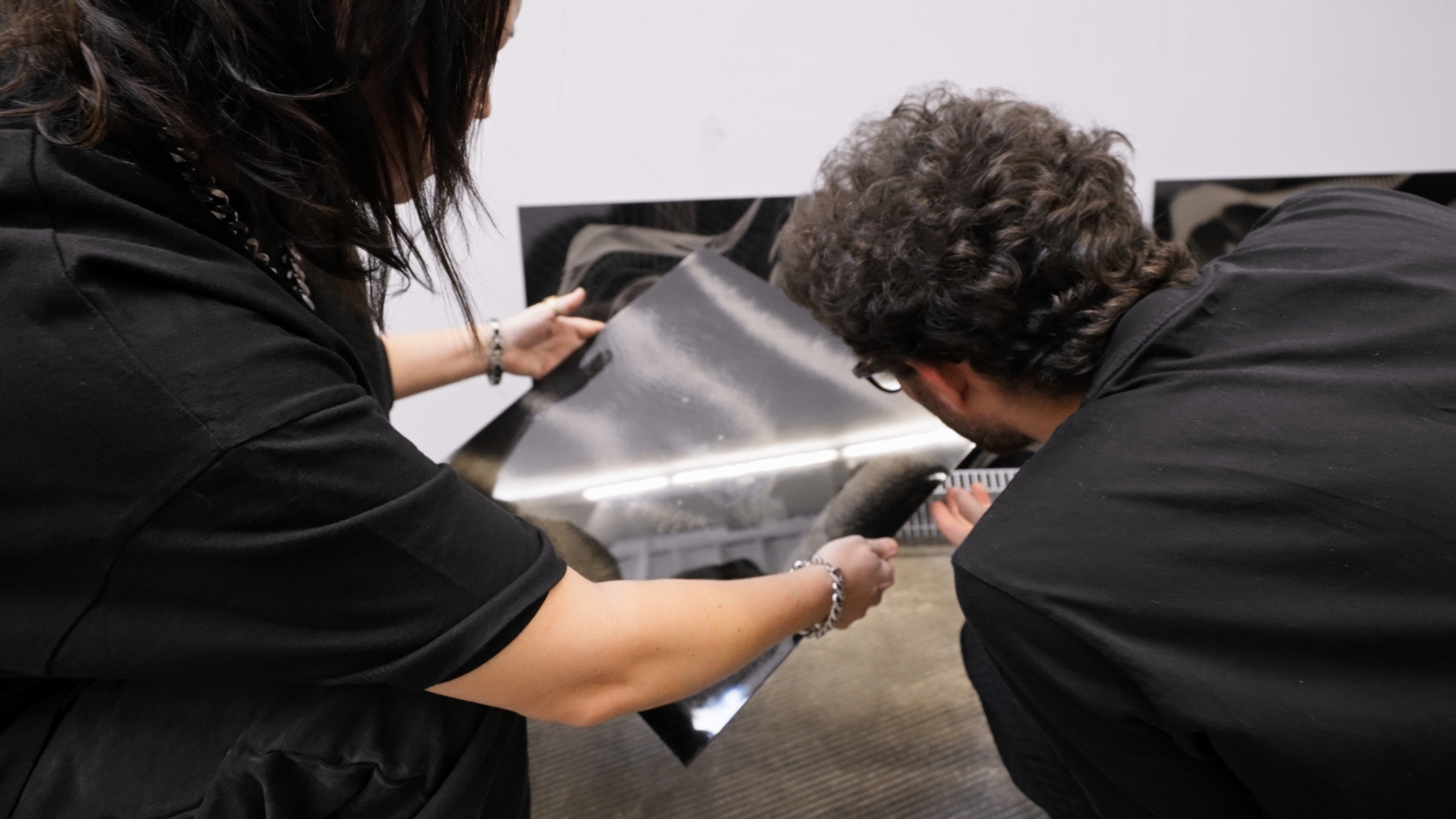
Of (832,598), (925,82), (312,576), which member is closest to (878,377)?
(832,598)

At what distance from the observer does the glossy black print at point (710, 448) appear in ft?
3.94

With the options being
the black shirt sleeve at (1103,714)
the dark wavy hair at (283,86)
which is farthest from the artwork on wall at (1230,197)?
the dark wavy hair at (283,86)

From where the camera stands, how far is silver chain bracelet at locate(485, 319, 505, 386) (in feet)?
4.63

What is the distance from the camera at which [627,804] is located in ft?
Answer: 4.38

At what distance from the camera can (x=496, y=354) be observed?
1.42 m

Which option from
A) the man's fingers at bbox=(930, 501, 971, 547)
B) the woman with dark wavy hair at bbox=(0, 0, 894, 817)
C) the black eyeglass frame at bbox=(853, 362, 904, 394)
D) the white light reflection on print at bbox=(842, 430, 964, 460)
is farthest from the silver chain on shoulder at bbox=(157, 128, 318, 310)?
the man's fingers at bbox=(930, 501, 971, 547)

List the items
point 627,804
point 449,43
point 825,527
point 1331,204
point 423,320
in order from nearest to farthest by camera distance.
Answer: point 449,43
point 1331,204
point 825,527
point 627,804
point 423,320

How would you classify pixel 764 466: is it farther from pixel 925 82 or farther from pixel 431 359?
pixel 925 82

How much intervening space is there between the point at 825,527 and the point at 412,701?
63 centimetres

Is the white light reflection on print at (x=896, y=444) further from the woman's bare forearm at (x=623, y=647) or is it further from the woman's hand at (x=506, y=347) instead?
the woman's hand at (x=506, y=347)

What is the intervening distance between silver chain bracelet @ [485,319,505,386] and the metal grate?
3.45ft

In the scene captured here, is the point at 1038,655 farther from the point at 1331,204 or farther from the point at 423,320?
the point at 423,320

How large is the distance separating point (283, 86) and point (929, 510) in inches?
65.5

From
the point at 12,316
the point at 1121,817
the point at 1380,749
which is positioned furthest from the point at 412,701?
the point at 1380,749
